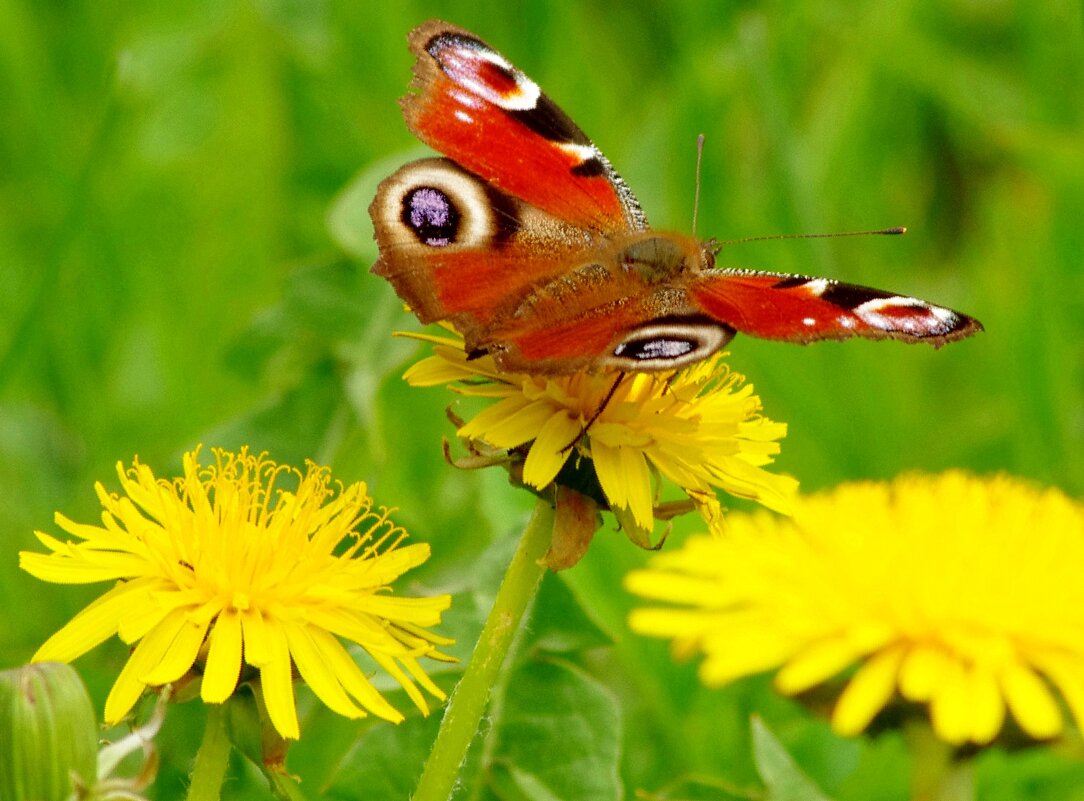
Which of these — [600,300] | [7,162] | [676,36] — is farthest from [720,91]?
[600,300]

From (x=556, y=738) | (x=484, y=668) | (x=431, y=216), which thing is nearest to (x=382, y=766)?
(x=556, y=738)

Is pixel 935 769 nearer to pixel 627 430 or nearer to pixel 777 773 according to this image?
pixel 777 773

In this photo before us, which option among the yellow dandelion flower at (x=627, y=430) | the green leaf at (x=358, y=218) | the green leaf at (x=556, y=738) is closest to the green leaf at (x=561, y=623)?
the green leaf at (x=556, y=738)

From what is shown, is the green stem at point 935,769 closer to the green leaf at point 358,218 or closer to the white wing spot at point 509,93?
the white wing spot at point 509,93

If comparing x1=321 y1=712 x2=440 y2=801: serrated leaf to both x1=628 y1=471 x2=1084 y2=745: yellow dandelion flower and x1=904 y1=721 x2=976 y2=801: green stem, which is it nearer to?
x1=628 y1=471 x2=1084 y2=745: yellow dandelion flower

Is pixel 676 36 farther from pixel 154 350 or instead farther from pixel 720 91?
pixel 154 350
